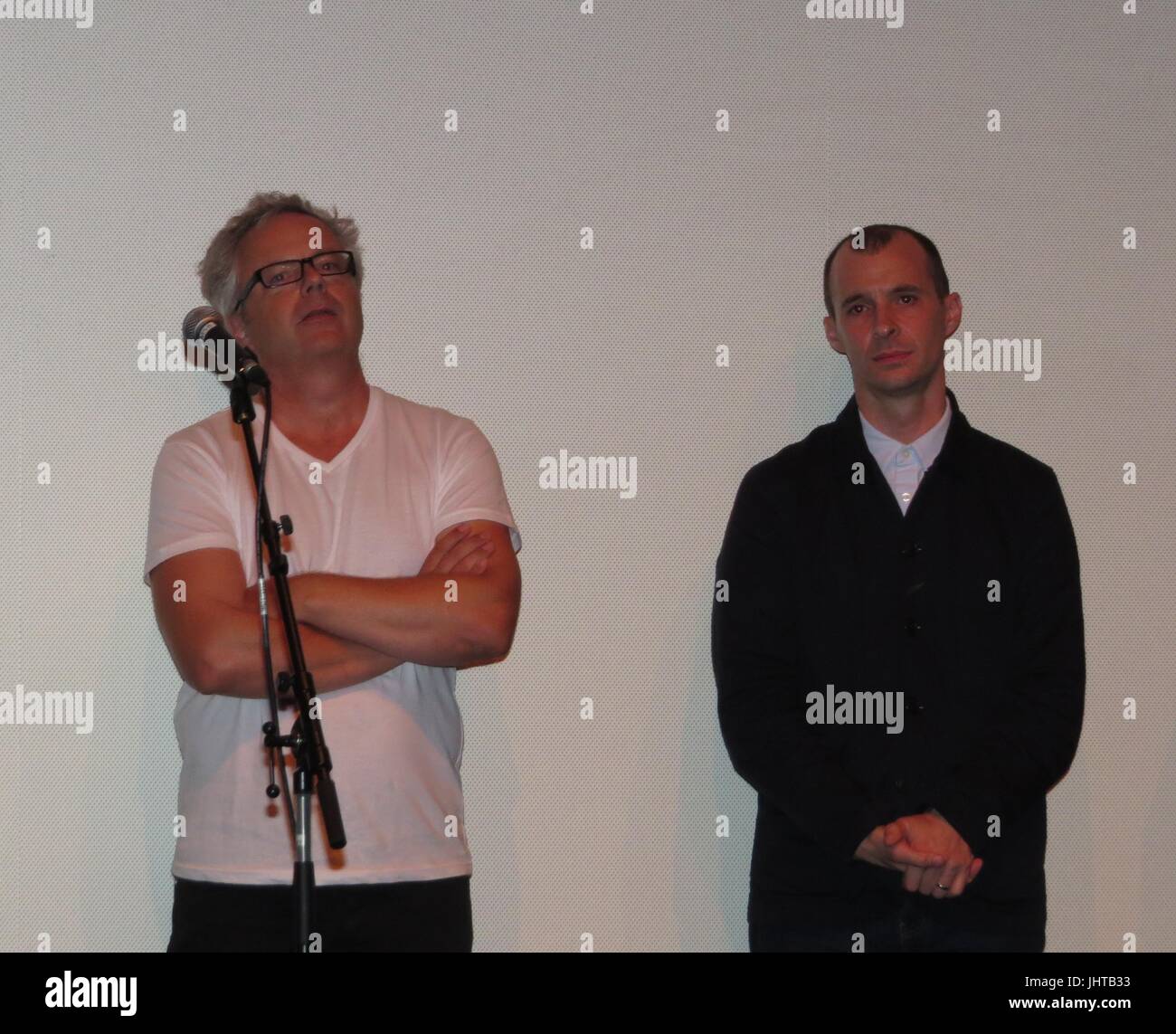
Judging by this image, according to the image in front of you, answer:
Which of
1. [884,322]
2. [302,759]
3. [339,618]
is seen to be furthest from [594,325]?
[302,759]

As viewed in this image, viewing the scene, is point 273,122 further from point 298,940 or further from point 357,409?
point 298,940

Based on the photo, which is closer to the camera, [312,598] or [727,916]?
[312,598]

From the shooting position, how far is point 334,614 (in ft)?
9.59

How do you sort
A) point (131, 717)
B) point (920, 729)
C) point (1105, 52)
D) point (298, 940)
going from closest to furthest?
point (298, 940) < point (920, 729) < point (131, 717) < point (1105, 52)

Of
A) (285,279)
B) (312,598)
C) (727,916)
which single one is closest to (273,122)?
(285,279)

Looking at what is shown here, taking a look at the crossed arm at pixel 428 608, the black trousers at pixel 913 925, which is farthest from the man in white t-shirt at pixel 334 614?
the black trousers at pixel 913 925

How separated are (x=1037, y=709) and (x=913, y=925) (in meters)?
0.50

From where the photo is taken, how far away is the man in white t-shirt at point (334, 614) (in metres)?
2.96

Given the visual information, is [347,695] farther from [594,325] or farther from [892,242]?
[892,242]

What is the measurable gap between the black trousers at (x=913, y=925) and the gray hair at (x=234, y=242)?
1634 mm

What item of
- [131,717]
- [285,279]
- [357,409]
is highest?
[285,279]

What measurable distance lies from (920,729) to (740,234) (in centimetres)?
133

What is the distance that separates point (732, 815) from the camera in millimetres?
3799

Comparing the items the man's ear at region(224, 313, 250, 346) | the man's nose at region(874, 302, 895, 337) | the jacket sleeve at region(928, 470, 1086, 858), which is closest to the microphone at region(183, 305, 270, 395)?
the man's ear at region(224, 313, 250, 346)
